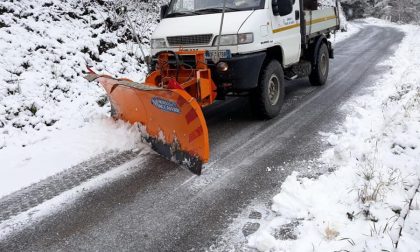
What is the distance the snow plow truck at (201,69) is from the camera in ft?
14.2

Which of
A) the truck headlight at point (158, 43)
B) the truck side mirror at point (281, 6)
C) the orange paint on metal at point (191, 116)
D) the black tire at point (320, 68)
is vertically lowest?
the black tire at point (320, 68)

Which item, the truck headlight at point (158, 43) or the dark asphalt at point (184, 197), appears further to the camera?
the truck headlight at point (158, 43)

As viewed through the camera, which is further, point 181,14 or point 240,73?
point 181,14

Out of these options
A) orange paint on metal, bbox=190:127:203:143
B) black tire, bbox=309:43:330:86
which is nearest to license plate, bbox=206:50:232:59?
orange paint on metal, bbox=190:127:203:143

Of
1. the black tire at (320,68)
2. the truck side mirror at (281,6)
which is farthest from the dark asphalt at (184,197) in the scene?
the black tire at (320,68)

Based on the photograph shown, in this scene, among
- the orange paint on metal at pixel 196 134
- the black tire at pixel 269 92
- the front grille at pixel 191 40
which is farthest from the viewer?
the black tire at pixel 269 92

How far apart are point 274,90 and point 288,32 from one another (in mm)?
1067

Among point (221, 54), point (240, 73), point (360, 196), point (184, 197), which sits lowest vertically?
point (184, 197)

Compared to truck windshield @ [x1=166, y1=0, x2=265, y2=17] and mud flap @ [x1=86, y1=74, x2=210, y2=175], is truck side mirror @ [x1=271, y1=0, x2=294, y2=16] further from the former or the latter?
mud flap @ [x1=86, y1=74, x2=210, y2=175]

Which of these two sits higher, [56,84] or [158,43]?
[158,43]

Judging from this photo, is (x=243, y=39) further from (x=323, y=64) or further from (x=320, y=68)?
(x=323, y=64)

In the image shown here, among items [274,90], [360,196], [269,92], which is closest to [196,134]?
[360,196]

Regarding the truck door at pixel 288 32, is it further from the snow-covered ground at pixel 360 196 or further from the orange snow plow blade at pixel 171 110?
the snow-covered ground at pixel 360 196

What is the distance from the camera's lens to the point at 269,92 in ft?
19.9
